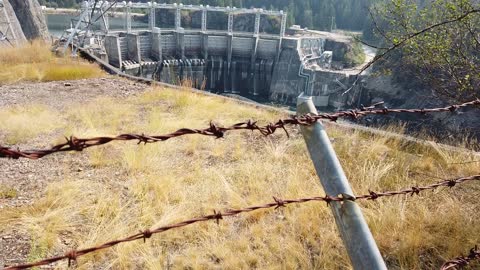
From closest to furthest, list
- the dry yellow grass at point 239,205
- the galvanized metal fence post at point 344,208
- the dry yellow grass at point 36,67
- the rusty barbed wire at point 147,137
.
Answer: the rusty barbed wire at point 147,137 < the galvanized metal fence post at point 344,208 < the dry yellow grass at point 239,205 < the dry yellow grass at point 36,67

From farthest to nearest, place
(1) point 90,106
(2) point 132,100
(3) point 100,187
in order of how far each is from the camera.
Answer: (2) point 132,100 < (1) point 90,106 < (3) point 100,187

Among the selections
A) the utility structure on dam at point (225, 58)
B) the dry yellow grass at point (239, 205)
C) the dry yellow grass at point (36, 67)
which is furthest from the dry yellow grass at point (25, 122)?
the utility structure on dam at point (225, 58)

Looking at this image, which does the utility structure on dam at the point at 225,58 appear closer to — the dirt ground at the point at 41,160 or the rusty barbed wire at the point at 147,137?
the dirt ground at the point at 41,160

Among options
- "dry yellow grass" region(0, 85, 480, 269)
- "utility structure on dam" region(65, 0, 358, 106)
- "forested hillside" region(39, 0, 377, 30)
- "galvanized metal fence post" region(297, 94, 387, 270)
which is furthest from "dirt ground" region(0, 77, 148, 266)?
"forested hillside" region(39, 0, 377, 30)

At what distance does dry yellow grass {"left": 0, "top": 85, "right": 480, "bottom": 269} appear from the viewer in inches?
97.0

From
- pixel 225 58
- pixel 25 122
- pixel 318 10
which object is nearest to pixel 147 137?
pixel 25 122

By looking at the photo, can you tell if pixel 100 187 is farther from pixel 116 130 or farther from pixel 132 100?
pixel 132 100

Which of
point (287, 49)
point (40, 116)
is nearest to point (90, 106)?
point (40, 116)

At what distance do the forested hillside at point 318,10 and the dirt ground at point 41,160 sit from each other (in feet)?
177

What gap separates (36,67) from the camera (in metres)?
8.25

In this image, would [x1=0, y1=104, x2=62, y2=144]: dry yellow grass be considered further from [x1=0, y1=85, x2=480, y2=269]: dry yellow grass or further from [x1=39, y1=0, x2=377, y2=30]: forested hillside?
[x1=39, y1=0, x2=377, y2=30]: forested hillside

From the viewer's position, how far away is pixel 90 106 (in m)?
5.88

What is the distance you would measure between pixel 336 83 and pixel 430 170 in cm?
2724

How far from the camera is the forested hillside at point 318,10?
60.2 meters
